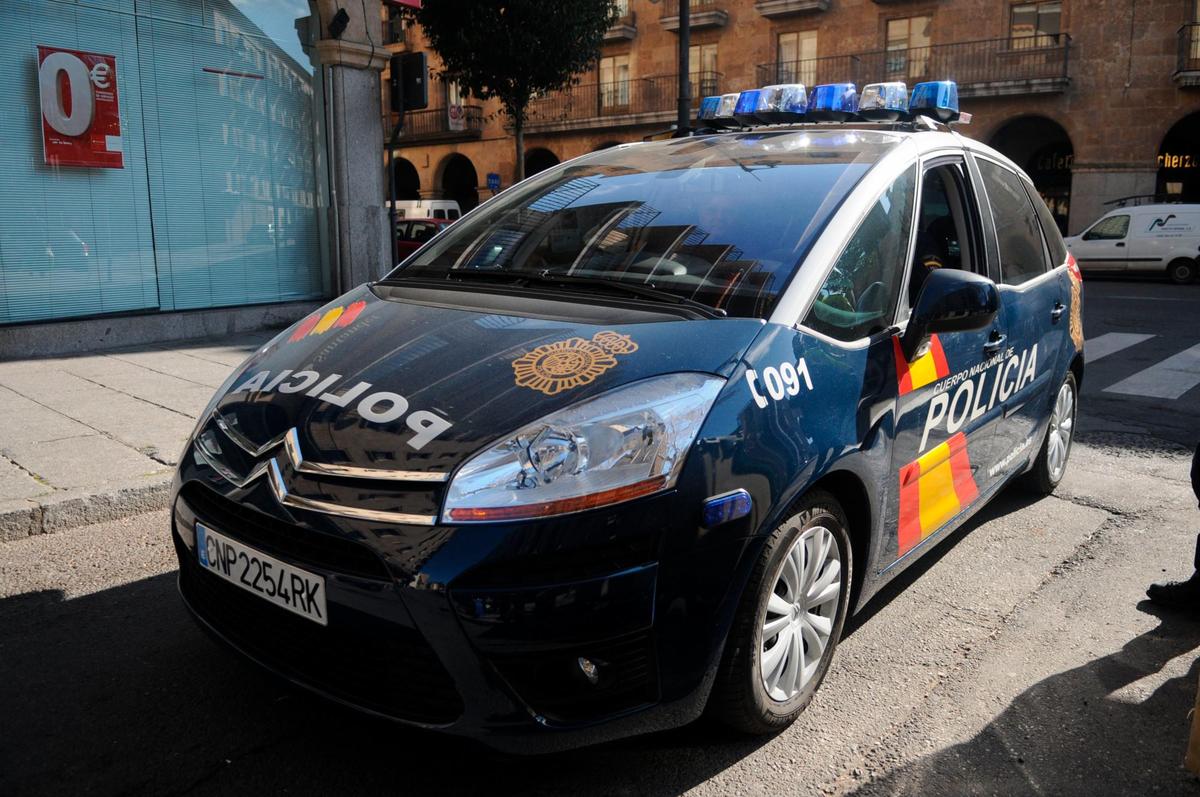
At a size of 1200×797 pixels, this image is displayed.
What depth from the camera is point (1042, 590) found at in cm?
349

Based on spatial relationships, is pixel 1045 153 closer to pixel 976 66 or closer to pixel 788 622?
pixel 976 66

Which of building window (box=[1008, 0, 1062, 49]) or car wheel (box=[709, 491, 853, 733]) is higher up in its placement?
building window (box=[1008, 0, 1062, 49])

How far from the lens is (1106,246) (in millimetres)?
20812

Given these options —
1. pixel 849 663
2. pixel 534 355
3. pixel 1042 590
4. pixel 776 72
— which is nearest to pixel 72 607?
pixel 534 355

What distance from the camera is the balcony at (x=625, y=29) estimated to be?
32.2m

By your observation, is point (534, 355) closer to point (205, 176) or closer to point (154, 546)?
point (154, 546)

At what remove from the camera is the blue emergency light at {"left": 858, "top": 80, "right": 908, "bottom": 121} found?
3.82 meters

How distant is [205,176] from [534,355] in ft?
27.3

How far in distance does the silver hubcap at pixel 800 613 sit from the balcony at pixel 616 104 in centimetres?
2933

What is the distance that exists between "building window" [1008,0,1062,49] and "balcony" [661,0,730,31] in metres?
8.51

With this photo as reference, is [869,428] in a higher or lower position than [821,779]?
higher

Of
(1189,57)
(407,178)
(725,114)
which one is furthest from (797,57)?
(725,114)

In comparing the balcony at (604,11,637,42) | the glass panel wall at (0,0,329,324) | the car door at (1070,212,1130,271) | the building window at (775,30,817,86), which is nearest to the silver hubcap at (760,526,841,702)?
the glass panel wall at (0,0,329,324)

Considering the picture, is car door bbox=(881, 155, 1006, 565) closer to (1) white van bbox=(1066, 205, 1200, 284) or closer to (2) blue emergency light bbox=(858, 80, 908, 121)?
(2) blue emergency light bbox=(858, 80, 908, 121)
